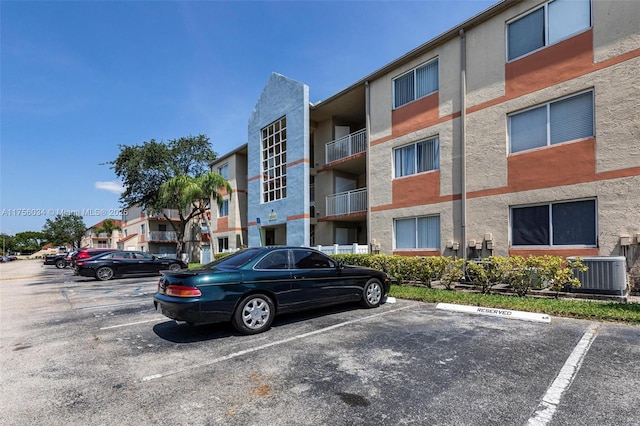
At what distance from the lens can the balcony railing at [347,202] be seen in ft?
53.8

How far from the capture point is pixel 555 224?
9.87 metres

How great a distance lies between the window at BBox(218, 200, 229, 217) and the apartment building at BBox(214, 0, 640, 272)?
10906mm

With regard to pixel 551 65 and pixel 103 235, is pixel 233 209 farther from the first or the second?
pixel 103 235

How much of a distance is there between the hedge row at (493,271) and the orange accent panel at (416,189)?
2.91 metres

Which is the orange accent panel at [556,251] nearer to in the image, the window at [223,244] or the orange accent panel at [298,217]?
the orange accent panel at [298,217]

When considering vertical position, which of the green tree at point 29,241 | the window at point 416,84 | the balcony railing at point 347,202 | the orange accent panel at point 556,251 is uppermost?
the window at point 416,84

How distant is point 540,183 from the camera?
10117 millimetres

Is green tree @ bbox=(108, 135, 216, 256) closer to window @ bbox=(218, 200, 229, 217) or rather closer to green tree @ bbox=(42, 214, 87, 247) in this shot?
window @ bbox=(218, 200, 229, 217)

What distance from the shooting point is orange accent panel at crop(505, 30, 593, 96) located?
946 centimetres

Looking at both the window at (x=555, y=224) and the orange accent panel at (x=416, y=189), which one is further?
the orange accent panel at (x=416, y=189)

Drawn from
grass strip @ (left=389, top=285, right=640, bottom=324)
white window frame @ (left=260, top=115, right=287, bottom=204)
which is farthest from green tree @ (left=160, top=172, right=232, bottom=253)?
grass strip @ (left=389, top=285, right=640, bottom=324)

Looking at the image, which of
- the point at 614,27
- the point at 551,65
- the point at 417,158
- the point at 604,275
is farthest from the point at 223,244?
the point at 614,27

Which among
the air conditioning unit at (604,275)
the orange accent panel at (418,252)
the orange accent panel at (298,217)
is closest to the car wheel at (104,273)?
the orange accent panel at (298,217)

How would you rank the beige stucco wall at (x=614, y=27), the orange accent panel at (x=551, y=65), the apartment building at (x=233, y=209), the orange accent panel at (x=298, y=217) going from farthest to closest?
the apartment building at (x=233, y=209), the orange accent panel at (x=298, y=217), the orange accent panel at (x=551, y=65), the beige stucco wall at (x=614, y=27)
